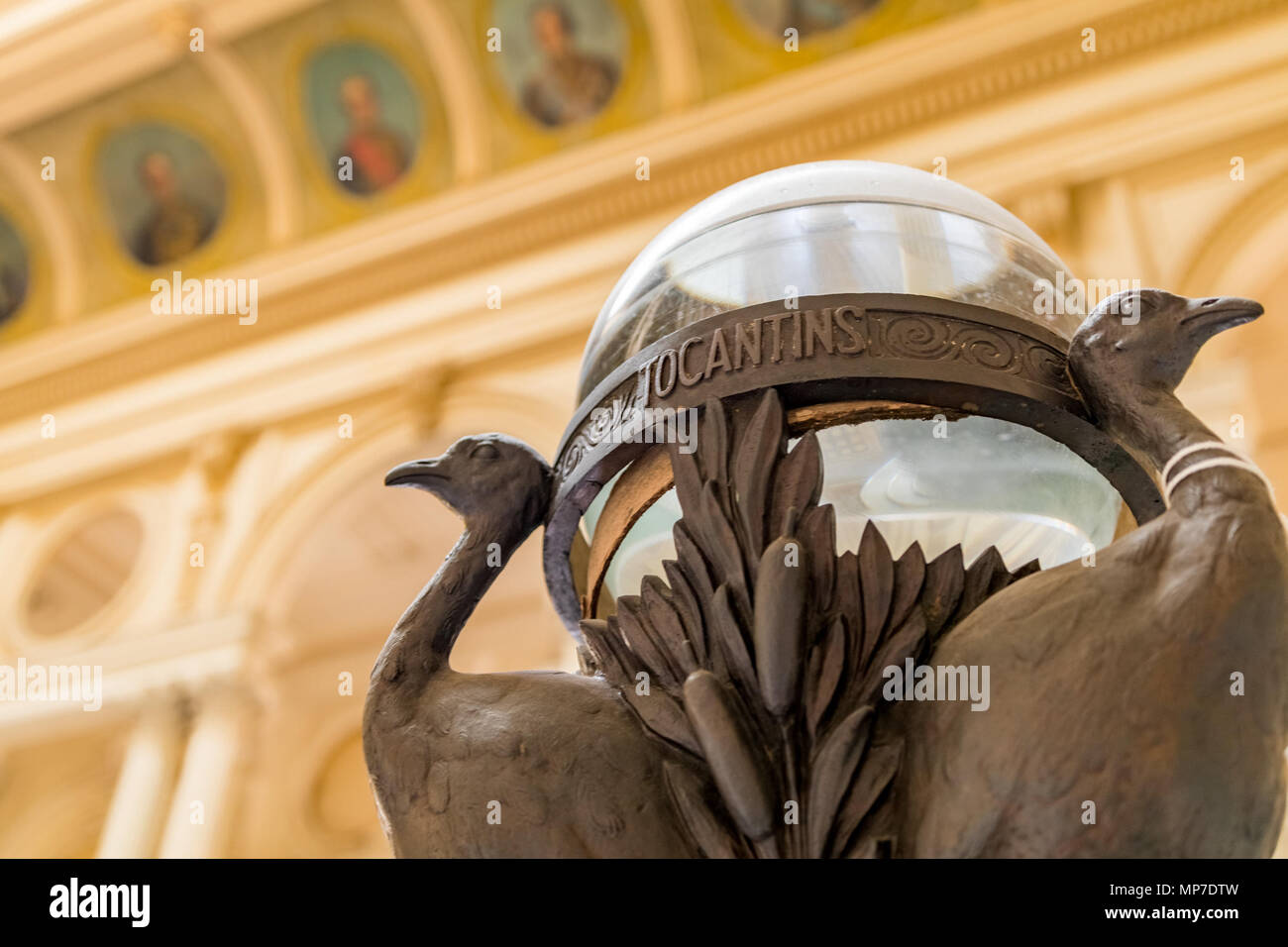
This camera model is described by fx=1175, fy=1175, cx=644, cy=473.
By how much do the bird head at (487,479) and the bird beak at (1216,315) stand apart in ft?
2.19

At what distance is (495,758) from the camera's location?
1.03m

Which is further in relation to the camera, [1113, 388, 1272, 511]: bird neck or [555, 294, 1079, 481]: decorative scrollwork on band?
[555, 294, 1079, 481]: decorative scrollwork on band

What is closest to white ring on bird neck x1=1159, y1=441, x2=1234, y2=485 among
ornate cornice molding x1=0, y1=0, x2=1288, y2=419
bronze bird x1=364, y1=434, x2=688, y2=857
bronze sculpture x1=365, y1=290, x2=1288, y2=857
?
bronze sculpture x1=365, y1=290, x2=1288, y2=857

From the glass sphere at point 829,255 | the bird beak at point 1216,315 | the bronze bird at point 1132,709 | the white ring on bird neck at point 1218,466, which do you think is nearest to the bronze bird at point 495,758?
the bronze bird at point 1132,709

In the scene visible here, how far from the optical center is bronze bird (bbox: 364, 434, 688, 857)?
98cm

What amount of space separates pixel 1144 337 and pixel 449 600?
728 millimetres

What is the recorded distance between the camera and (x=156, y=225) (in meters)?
10.8

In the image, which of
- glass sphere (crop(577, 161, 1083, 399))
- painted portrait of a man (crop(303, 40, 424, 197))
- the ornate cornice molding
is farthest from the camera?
painted portrait of a man (crop(303, 40, 424, 197))

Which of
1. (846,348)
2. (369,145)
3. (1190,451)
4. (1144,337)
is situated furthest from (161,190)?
(1190,451)

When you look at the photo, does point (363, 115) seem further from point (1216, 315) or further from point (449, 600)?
point (1216, 315)

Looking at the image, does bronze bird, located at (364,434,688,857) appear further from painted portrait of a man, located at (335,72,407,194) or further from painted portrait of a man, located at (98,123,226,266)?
painted portrait of a man, located at (98,123,226,266)

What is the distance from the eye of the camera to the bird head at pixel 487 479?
1.28m

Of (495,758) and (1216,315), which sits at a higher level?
(1216,315)

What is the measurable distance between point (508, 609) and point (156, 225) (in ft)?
16.1
